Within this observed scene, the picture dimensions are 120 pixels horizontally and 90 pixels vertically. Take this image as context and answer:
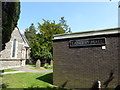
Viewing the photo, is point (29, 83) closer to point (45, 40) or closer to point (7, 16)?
point (7, 16)

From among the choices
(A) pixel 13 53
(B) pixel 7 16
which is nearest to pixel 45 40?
(A) pixel 13 53

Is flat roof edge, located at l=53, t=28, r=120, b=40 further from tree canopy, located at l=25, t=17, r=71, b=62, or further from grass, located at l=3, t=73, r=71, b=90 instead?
tree canopy, located at l=25, t=17, r=71, b=62

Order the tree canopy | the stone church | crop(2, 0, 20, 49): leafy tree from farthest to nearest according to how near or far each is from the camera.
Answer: the tree canopy → the stone church → crop(2, 0, 20, 49): leafy tree

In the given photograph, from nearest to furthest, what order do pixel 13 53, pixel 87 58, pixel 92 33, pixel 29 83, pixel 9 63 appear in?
pixel 92 33 < pixel 87 58 < pixel 29 83 < pixel 9 63 < pixel 13 53

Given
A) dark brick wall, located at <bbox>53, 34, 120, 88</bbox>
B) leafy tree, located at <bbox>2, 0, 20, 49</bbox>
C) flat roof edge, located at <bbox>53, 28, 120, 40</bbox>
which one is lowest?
dark brick wall, located at <bbox>53, 34, 120, 88</bbox>

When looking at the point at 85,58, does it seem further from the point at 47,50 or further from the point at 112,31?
the point at 47,50

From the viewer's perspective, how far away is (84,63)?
7020 mm

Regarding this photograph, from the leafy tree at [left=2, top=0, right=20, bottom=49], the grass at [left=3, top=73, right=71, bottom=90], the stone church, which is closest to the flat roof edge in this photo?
the grass at [left=3, top=73, right=71, bottom=90]

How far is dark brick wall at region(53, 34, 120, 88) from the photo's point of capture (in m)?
6.13

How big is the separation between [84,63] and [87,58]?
429mm

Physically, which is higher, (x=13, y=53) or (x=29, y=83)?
(x=13, y=53)

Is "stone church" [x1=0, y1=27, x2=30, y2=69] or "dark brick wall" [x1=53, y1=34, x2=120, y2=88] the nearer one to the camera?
"dark brick wall" [x1=53, y1=34, x2=120, y2=88]

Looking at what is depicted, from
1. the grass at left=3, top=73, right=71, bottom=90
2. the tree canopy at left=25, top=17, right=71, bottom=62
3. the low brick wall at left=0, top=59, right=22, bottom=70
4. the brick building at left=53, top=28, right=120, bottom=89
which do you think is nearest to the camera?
the brick building at left=53, top=28, right=120, bottom=89

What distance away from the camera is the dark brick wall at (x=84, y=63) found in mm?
6133
